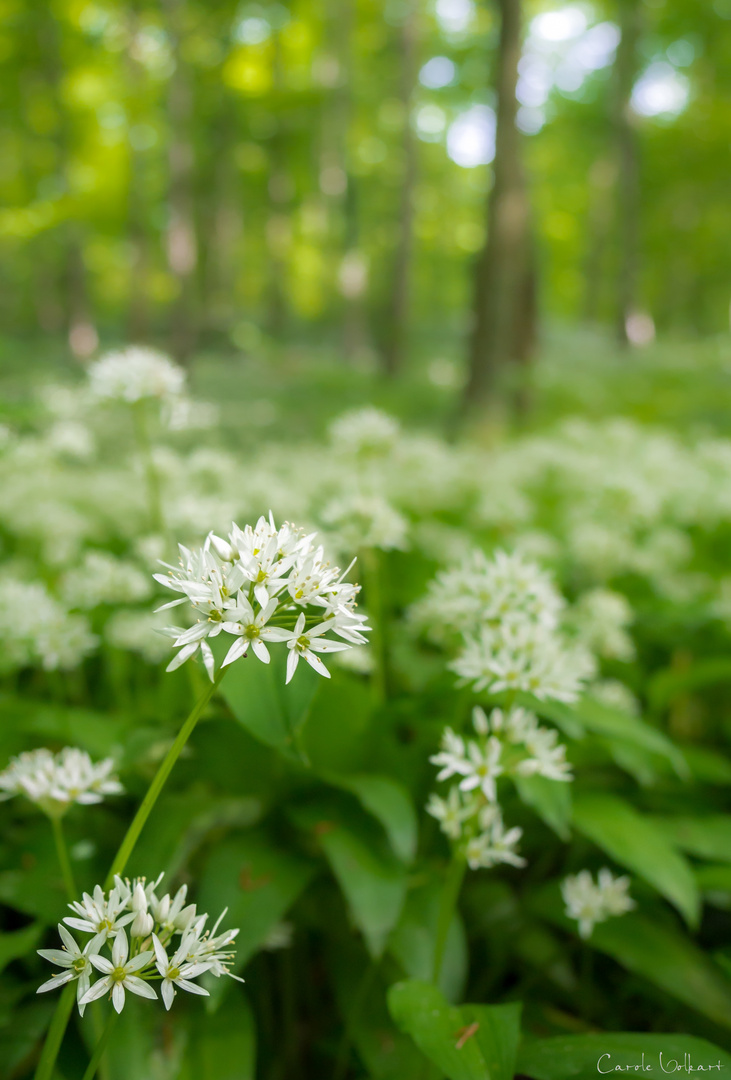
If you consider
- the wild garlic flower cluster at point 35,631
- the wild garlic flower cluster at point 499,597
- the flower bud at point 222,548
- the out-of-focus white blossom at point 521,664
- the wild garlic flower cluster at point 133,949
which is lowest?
the wild garlic flower cluster at point 133,949

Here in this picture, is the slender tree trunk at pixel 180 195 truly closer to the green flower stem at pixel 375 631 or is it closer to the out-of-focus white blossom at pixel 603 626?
the green flower stem at pixel 375 631

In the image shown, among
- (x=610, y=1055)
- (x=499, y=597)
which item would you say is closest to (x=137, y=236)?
(x=499, y=597)

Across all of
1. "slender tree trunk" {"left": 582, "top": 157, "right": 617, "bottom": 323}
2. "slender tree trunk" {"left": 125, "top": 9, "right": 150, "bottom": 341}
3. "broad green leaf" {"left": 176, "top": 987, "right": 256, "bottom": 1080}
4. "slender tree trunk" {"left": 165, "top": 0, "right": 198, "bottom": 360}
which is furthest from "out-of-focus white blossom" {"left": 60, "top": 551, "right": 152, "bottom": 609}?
"slender tree trunk" {"left": 582, "top": 157, "right": 617, "bottom": 323}

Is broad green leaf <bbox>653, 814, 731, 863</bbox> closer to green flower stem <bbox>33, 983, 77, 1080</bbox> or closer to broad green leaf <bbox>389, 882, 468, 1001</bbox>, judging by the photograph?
broad green leaf <bbox>389, 882, 468, 1001</bbox>

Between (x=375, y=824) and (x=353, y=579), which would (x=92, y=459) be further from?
(x=375, y=824)

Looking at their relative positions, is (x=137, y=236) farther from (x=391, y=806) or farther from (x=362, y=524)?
(x=391, y=806)

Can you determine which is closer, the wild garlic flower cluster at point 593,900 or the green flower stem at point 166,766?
the green flower stem at point 166,766

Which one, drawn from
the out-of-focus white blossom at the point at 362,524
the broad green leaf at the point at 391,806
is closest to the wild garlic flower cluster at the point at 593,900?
the broad green leaf at the point at 391,806
